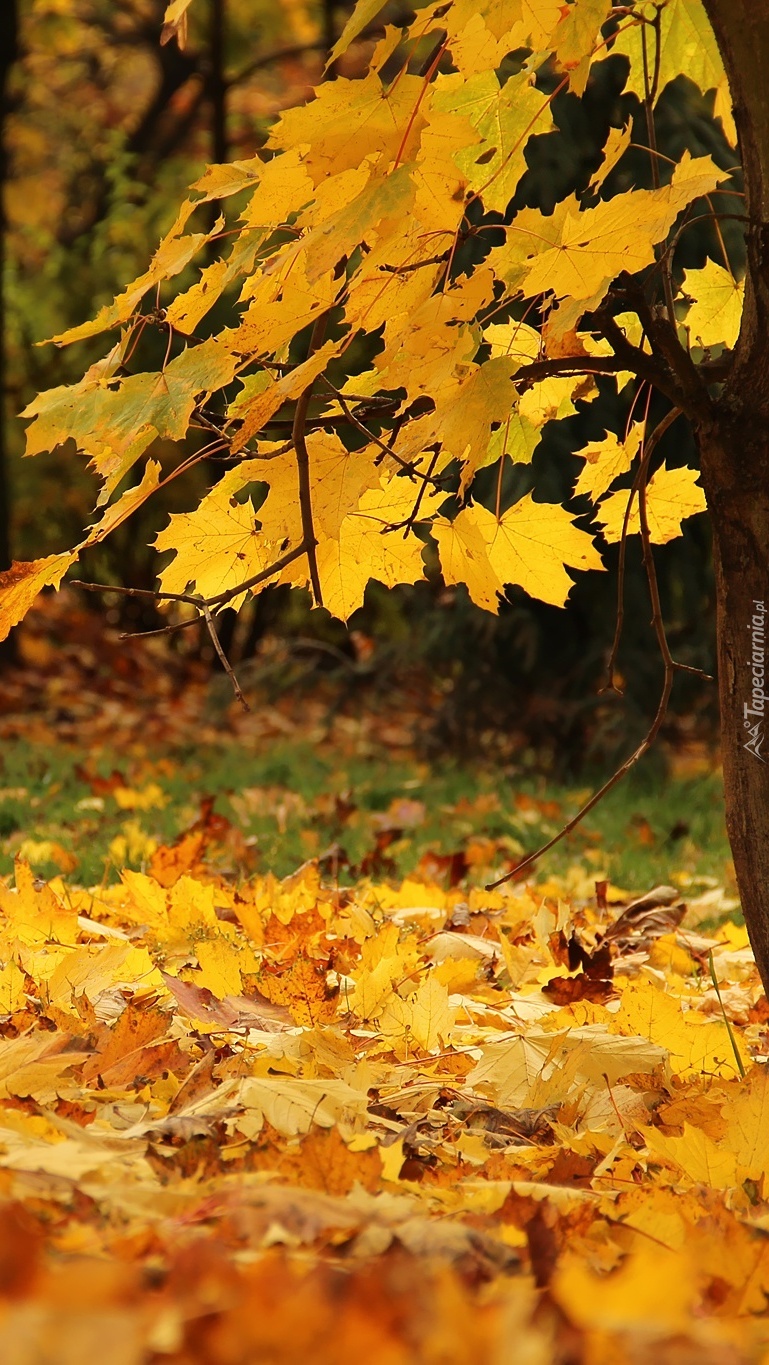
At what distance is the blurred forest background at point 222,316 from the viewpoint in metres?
5.44

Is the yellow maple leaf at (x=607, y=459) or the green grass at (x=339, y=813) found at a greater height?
the yellow maple leaf at (x=607, y=459)

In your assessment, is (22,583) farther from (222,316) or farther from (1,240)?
(1,240)

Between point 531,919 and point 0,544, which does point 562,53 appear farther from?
point 0,544

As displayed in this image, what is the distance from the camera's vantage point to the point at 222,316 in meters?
6.79

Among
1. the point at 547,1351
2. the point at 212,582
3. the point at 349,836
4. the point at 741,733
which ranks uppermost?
the point at 212,582

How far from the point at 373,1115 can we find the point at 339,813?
9.14 feet

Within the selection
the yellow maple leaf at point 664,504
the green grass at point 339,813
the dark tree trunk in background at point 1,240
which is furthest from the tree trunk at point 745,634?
the dark tree trunk in background at point 1,240

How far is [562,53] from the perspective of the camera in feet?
5.41

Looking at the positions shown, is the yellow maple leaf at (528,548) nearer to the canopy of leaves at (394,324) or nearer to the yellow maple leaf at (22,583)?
the canopy of leaves at (394,324)

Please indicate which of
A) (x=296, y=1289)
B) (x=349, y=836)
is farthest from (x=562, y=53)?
(x=349, y=836)

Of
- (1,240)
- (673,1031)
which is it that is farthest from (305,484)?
→ (1,240)

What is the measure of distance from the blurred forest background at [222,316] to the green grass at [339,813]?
1.61ft

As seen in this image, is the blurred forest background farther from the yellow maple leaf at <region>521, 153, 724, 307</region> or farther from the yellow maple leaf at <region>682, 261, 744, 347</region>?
the yellow maple leaf at <region>682, 261, 744, 347</region>

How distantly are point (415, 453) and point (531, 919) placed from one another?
1.37 m
